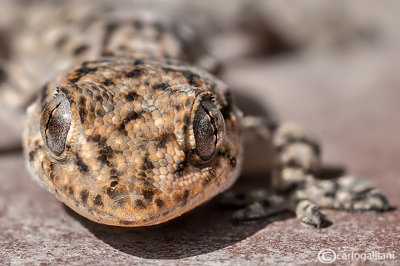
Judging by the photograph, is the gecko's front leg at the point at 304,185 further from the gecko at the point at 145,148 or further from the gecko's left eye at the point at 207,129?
the gecko's left eye at the point at 207,129

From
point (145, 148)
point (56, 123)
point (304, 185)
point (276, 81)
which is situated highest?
point (276, 81)

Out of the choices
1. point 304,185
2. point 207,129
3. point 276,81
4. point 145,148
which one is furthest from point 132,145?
point 276,81

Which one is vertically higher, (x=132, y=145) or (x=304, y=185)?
(x=304, y=185)

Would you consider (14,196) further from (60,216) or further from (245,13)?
(245,13)

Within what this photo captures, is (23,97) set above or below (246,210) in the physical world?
above

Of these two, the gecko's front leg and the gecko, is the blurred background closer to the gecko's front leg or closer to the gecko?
the gecko's front leg

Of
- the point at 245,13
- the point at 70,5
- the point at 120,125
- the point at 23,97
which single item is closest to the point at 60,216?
the point at 120,125

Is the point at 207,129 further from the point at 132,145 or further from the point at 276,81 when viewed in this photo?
the point at 276,81
